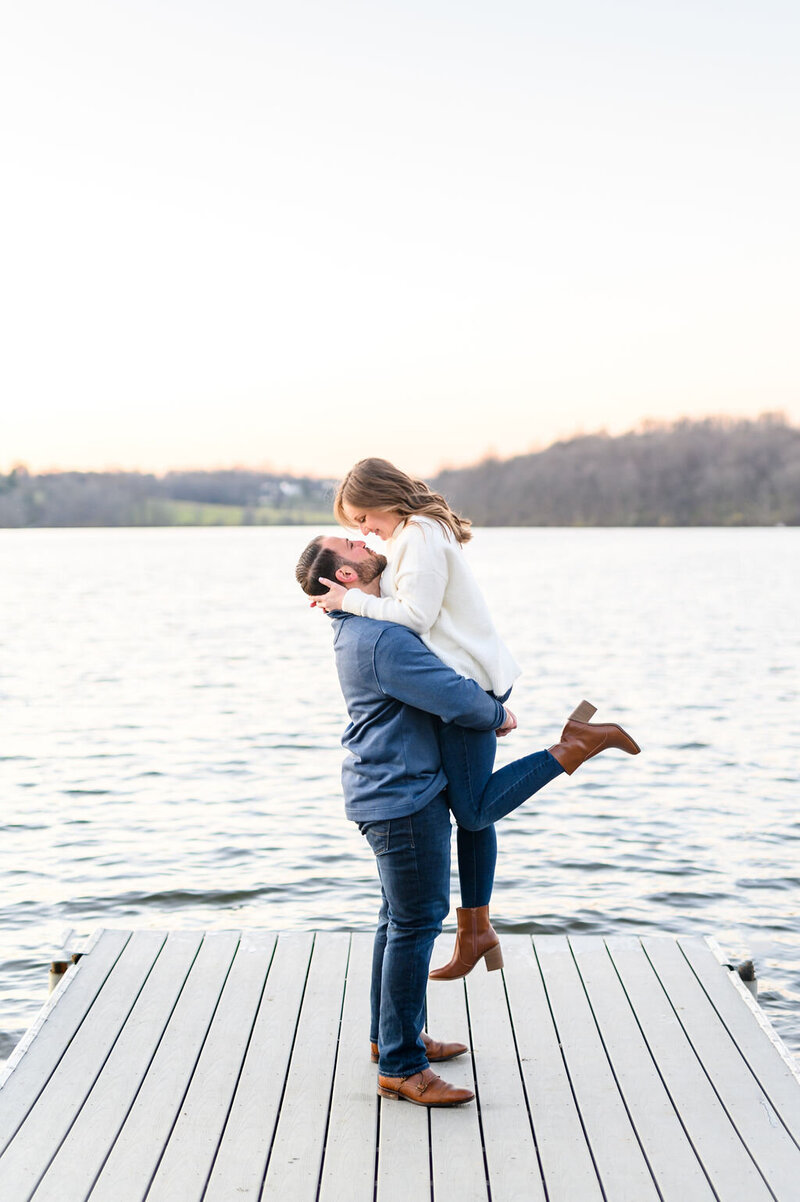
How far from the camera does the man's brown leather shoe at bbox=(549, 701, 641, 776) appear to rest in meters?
3.47

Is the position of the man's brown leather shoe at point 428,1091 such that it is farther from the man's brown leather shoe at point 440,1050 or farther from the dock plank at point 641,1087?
the dock plank at point 641,1087

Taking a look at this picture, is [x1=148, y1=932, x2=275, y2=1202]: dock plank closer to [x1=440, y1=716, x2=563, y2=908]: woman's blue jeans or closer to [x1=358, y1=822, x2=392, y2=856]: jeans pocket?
[x1=358, y1=822, x2=392, y2=856]: jeans pocket

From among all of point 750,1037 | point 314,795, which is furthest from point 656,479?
point 750,1037

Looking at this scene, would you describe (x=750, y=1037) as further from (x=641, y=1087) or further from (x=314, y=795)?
(x=314, y=795)

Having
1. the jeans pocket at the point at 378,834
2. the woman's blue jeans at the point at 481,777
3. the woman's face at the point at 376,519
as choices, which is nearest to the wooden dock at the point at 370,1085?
the jeans pocket at the point at 378,834

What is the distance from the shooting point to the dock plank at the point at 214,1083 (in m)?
3.00

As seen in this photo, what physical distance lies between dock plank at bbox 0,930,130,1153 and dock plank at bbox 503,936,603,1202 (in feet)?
4.81

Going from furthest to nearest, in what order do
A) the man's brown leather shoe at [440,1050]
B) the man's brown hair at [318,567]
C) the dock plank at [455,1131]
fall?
the man's brown leather shoe at [440,1050] → the man's brown hair at [318,567] → the dock plank at [455,1131]

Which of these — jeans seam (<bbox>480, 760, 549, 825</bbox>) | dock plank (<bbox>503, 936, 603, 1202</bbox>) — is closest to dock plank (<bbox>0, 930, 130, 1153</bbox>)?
dock plank (<bbox>503, 936, 603, 1202</bbox>)

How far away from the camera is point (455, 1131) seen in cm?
326

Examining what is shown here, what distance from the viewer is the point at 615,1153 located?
3137 millimetres

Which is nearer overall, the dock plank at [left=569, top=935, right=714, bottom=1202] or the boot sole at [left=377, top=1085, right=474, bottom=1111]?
the dock plank at [left=569, top=935, right=714, bottom=1202]

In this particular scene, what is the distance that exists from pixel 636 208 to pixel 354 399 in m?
Answer: 10.6

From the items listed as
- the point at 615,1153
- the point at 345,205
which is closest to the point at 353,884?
the point at 615,1153
